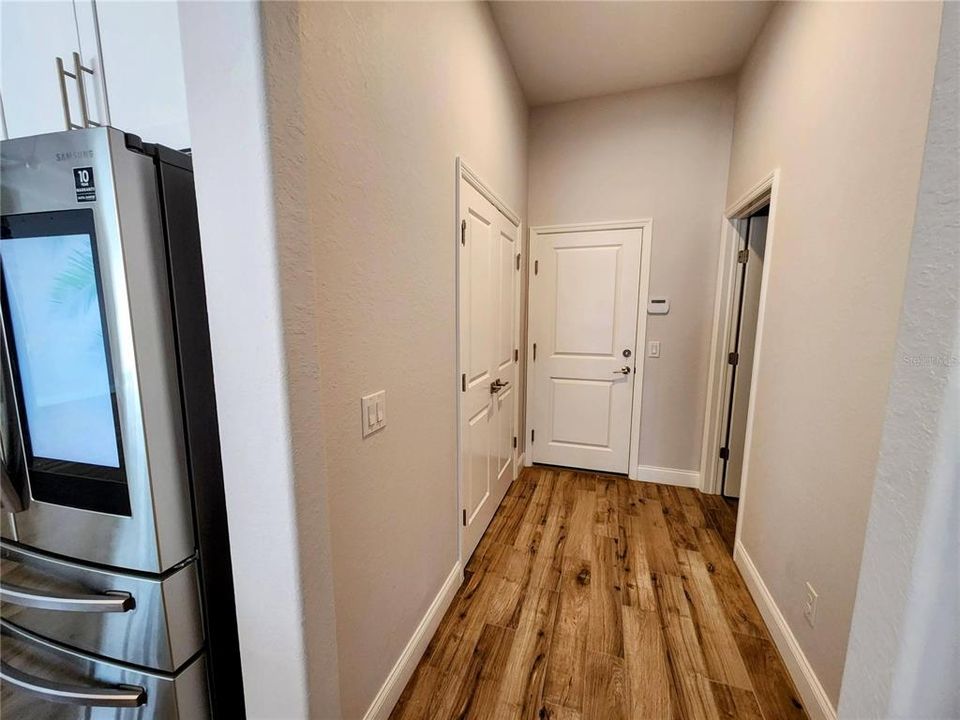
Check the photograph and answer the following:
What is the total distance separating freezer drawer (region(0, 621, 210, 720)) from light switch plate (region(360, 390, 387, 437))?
676 mm

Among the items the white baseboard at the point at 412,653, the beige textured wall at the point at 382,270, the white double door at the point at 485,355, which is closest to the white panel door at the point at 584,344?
the white double door at the point at 485,355

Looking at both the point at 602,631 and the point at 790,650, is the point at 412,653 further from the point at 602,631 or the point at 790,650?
the point at 790,650

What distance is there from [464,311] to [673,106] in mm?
2304

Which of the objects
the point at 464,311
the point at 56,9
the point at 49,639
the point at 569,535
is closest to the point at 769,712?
the point at 569,535

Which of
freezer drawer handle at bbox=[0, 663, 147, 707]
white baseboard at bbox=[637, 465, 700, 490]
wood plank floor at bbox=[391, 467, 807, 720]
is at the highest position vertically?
freezer drawer handle at bbox=[0, 663, 147, 707]

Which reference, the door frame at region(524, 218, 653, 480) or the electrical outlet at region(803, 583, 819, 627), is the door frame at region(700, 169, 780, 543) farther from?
the electrical outlet at region(803, 583, 819, 627)

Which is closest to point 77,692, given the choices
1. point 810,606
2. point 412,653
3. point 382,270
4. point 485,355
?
point 412,653

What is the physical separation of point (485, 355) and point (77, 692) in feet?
5.95

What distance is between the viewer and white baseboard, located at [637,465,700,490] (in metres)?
2.98

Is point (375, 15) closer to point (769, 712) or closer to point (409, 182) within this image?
point (409, 182)

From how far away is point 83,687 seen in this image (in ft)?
3.08

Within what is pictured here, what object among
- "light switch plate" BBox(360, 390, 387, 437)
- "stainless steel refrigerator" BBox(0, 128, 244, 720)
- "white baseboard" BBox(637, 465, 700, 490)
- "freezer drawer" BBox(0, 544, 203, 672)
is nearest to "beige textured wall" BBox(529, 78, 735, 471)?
"white baseboard" BBox(637, 465, 700, 490)

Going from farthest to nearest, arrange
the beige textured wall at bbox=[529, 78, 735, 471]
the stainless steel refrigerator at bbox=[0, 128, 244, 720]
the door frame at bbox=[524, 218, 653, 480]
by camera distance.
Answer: the door frame at bbox=[524, 218, 653, 480] → the beige textured wall at bbox=[529, 78, 735, 471] → the stainless steel refrigerator at bbox=[0, 128, 244, 720]

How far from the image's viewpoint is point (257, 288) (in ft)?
2.25
